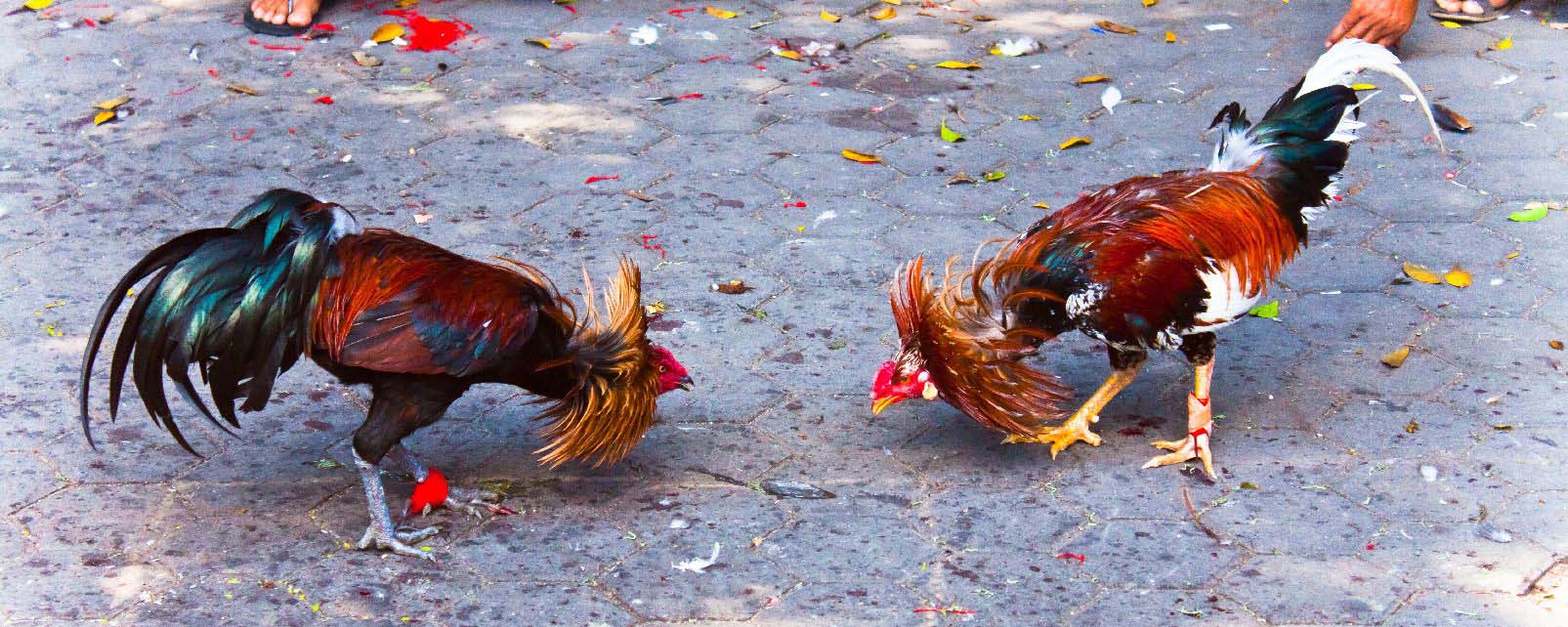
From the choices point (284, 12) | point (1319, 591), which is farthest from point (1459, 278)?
point (284, 12)

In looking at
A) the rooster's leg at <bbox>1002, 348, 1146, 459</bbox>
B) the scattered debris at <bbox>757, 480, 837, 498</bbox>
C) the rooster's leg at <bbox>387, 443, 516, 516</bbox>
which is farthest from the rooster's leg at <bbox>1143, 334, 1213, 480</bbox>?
the rooster's leg at <bbox>387, 443, 516, 516</bbox>

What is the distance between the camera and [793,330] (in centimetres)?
470

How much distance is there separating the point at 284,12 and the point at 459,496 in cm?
380

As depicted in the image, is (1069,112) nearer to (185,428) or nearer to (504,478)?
(504,478)

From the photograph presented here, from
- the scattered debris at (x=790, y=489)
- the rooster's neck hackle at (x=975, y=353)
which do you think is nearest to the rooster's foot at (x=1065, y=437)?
the rooster's neck hackle at (x=975, y=353)

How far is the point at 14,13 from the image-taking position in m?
6.91

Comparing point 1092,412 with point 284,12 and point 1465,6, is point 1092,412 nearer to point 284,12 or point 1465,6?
point 1465,6

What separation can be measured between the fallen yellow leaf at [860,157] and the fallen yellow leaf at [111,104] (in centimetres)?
301

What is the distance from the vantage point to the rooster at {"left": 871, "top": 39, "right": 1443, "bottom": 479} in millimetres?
3771

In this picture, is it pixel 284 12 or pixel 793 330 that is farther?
pixel 284 12

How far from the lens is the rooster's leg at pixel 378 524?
360 centimetres

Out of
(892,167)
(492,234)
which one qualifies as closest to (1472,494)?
(892,167)

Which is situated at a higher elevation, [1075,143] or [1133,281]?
[1133,281]

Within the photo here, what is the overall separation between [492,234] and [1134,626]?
2.76m
